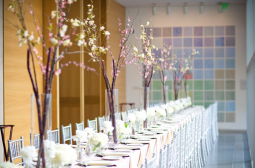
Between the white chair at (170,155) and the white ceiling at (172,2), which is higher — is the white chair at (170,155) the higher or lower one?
Result: the lower one

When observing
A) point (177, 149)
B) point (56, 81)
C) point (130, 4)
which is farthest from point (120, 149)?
Answer: point (130, 4)

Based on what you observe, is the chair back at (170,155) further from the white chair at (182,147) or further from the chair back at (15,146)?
the chair back at (15,146)

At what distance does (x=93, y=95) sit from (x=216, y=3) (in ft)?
17.7

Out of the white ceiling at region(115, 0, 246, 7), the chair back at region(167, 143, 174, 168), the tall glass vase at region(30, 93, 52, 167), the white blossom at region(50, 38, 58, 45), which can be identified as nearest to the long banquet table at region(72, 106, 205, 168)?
the chair back at region(167, 143, 174, 168)

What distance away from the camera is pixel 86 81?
34.0 ft

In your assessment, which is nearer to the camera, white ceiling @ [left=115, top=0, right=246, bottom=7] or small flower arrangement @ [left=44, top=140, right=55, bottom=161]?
small flower arrangement @ [left=44, top=140, right=55, bottom=161]

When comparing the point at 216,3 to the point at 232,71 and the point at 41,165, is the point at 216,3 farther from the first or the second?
the point at 41,165

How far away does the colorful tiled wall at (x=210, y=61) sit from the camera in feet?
42.7

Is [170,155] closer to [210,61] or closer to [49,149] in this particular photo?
[49,149]

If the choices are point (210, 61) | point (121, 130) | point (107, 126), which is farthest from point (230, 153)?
point (210, 61)

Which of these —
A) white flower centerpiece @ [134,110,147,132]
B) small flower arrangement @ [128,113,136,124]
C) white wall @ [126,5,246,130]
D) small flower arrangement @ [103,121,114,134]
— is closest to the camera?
small flower arrangement @ [103,121,114,134]

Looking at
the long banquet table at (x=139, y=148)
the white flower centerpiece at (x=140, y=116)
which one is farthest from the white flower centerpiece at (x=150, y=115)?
the white flower centerpiece at (x=140, y=116)

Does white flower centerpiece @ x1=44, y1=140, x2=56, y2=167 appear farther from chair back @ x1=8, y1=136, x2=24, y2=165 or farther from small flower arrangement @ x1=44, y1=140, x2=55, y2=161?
chair back @ x1=8, y1=136, x2=24, y2=165

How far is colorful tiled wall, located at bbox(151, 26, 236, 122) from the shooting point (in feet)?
42.7
